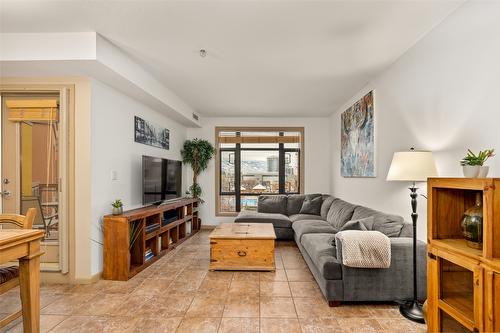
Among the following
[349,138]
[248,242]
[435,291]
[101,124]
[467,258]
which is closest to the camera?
[467,258]

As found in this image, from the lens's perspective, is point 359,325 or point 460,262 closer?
point 460,262

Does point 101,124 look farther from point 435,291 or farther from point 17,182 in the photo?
point 435,291

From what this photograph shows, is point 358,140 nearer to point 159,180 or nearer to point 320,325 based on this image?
point 320,325

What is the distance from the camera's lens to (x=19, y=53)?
295cm

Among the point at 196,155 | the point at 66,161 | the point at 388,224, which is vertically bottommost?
the point at 388,224

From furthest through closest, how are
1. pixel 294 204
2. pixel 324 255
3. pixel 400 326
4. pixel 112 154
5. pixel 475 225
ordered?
pixel 294 204
pixel 112 154
pixel 324 255
pixel 400 326
pixel 475 225

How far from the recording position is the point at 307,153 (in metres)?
6.98

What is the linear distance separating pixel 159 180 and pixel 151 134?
797 millimetres

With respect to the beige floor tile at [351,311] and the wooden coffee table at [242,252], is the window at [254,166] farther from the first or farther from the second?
the beige floor tile at [351,311]

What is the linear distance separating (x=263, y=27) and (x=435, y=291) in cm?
244

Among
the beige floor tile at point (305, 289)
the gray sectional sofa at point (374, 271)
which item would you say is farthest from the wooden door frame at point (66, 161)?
the gray sectional sofa at point (374, 271)

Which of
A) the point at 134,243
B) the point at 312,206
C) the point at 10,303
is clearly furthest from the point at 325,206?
the point at 10,303

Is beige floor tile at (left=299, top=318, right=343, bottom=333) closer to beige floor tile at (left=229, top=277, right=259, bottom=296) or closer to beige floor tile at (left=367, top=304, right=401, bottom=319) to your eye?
beige floor tile at (left=367, top=304, right=401, bottom=319)

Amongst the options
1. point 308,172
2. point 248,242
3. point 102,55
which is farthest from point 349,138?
point 102,55
